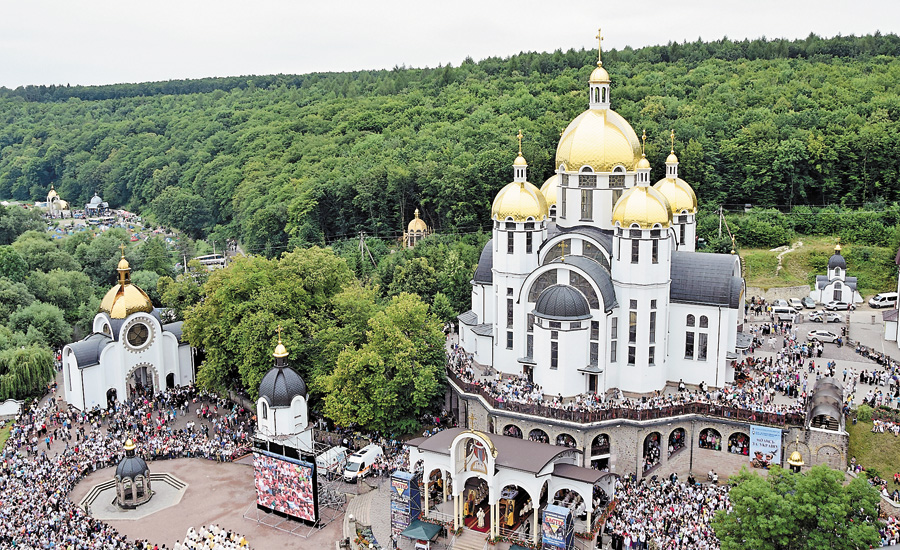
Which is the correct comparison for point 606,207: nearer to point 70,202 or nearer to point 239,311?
point 239,311

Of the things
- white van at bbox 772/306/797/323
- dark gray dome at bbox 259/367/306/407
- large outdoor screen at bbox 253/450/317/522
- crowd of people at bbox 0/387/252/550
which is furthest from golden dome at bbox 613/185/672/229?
crowd of people at bbox 0/387/252/550

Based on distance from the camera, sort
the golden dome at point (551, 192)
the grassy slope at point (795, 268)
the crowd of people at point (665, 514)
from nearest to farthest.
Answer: the crowd of people at point (665, 514)
the golden dome at point (551, 192)
the grassy slope at point (795, 268)

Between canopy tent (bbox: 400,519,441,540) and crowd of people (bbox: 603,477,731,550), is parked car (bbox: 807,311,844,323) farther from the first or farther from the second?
canopy tent (bbox: 400,519,441,540)

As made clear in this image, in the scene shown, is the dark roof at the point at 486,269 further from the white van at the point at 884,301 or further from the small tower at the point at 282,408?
the white van at the point at 884,301

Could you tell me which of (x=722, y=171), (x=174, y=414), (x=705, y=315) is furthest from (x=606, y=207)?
(x=722, y=171)

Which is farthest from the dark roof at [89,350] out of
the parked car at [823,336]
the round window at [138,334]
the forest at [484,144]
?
the parked car at [823,336]

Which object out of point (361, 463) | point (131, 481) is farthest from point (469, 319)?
point (131, 481)
